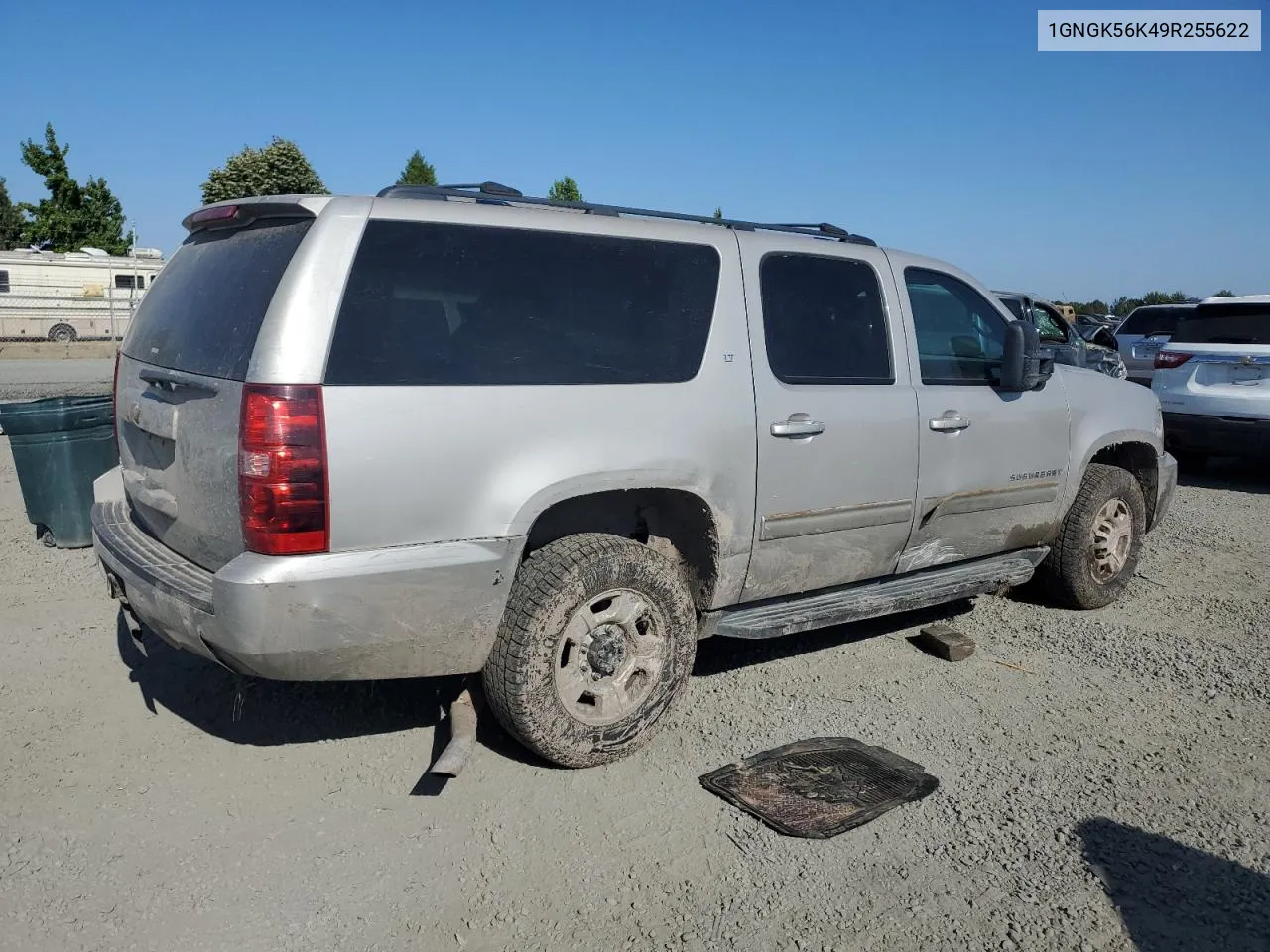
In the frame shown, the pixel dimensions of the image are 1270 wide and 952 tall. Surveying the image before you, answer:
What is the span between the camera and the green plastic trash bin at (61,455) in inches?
250

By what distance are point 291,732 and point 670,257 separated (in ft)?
7.99

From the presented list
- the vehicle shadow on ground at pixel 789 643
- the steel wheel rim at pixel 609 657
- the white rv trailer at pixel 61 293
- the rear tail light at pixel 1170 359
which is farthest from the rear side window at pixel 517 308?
the white rv trailer at pixel 61 293

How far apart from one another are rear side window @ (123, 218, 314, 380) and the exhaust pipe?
1408mm

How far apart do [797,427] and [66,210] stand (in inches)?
1633

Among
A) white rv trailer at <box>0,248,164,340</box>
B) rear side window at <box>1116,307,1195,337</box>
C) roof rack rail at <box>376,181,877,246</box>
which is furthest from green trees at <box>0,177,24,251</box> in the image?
roof rack rail at <box>376,181,877,246</box>

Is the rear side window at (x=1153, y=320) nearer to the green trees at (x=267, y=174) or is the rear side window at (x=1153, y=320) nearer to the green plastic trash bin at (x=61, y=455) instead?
the green plastic trash bin at (x=61, y=455)

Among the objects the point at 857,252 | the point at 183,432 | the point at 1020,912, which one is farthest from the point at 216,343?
the point at 1020,912

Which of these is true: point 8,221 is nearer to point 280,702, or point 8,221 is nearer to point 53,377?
point 53,377

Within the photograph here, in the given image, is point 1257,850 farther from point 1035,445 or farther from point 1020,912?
point 1035,445

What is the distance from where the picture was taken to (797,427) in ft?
13.8

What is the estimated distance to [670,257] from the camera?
4074 millimetres

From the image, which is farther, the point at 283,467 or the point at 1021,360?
the point at 1021,360

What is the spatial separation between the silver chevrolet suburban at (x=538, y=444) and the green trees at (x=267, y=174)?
84.6 ft

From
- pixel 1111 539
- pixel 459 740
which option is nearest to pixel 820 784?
pixel 459 740
